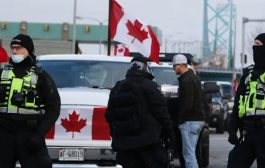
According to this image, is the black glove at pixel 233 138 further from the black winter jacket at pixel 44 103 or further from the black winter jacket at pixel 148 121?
the black winter jacket at pixel 44 103

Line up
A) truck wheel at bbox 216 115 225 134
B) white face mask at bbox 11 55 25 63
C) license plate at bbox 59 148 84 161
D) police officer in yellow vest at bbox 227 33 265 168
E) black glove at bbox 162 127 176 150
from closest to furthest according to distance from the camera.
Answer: white face mask at bbox 11 55 25 63 → police officer in yellow vest at bbox 227 33 265 168 → black glove at bbox 162 127 176 150 → license plate at bbox 59 148 84 161 → truck wheel at bbox 216 115 225 134

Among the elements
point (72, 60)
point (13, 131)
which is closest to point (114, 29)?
point (72, 60)

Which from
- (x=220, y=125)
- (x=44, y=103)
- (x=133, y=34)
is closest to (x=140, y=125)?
(x=44, y=103)

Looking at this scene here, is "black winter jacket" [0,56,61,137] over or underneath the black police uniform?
over

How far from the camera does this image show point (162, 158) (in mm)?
8508

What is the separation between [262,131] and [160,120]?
1105 millimetres

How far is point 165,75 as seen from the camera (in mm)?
13133

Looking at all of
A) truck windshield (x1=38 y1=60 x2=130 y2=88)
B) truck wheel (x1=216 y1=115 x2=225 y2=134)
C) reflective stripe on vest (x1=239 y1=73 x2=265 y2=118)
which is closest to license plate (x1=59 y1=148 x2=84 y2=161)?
truck windshield (x1=38 y1=60 x2=130 y2=88)

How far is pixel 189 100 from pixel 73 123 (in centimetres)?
206

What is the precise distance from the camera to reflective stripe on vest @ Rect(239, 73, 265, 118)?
791 cm

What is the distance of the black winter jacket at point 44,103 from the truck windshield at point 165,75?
5.28 m

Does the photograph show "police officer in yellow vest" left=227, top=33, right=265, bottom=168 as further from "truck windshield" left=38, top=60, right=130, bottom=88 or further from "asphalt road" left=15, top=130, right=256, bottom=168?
"asphalt road" left=15, top=130, right=256, bottom=168

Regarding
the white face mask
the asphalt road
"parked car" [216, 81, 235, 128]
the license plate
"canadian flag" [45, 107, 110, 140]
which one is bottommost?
the asphalt road

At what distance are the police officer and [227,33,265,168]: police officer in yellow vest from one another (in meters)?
0.79
